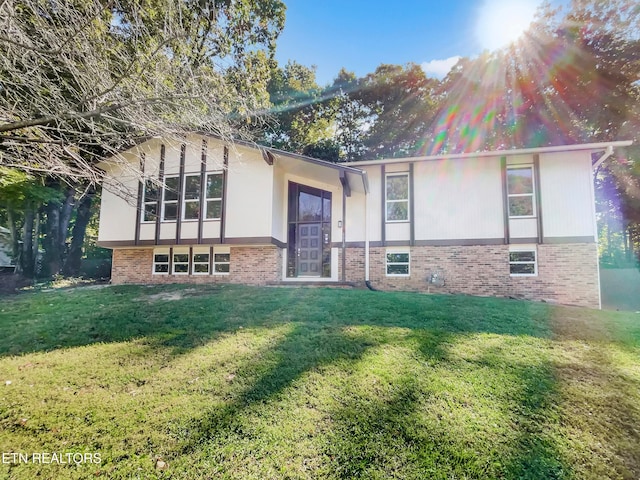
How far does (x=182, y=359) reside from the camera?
15.3ft

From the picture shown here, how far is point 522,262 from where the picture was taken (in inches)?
400

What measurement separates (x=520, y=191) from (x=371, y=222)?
4.45 meters

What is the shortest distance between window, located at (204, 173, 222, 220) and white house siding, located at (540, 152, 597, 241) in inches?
385

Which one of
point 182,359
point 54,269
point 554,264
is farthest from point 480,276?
point 54,269

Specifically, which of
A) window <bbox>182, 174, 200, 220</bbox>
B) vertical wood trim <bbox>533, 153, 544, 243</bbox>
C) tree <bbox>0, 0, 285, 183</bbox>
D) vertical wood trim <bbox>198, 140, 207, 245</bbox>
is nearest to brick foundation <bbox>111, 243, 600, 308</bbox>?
vertical wood trim <bbox>533, 153, 544, 243</bbox>

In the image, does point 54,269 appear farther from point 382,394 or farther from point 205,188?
point 382,394

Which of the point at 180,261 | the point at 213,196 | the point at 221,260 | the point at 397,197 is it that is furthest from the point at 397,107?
the point at 180,261

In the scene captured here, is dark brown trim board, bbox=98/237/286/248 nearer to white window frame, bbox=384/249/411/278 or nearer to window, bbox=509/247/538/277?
white window frame, bbox=384/249/411/278

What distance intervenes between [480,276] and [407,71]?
49.2 feet

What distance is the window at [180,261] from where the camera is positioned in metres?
12.2

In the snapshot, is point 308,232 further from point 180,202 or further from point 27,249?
point 27,249

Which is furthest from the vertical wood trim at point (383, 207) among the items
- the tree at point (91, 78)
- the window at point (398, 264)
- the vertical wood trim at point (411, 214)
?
the tree at point (91, 78)

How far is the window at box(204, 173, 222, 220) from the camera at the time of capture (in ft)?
37.4

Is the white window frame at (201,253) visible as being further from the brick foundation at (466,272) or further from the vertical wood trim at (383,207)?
the vertical wood trim at (383,207)
